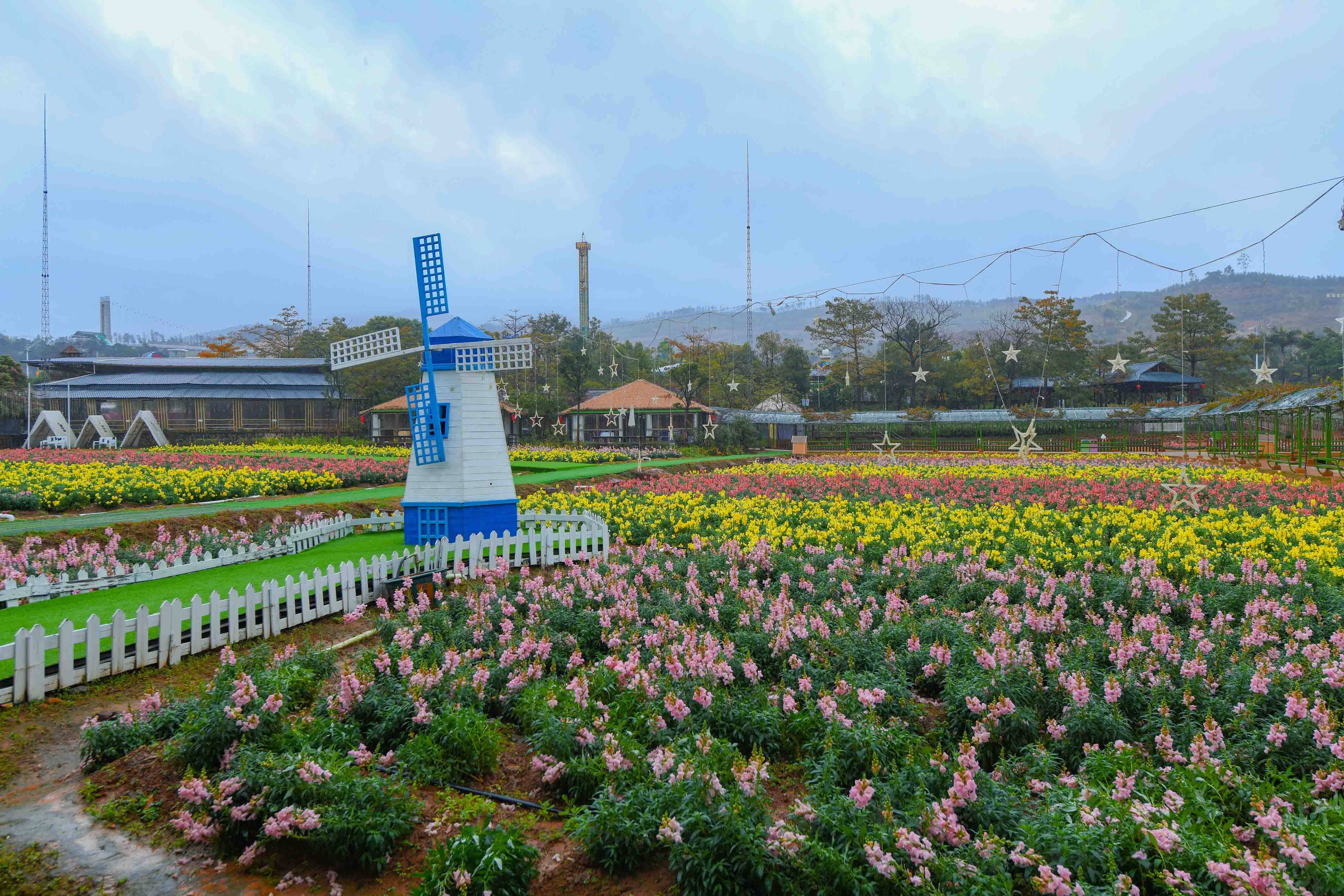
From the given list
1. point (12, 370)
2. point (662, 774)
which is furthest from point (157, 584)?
point (12, 370)

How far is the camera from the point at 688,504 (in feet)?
51.0

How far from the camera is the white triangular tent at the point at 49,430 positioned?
4103 cm

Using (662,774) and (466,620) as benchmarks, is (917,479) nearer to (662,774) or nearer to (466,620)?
(466,620)

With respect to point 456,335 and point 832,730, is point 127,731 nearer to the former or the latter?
point 832,730

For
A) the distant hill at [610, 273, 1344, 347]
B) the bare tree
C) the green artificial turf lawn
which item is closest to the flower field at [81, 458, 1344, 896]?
the green artificial turf lawn

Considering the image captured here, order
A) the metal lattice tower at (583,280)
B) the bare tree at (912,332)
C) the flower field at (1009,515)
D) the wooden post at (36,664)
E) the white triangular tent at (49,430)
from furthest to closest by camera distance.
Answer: the metal lattice tower at (583,280) < the bare tree at (912,332) < the white triangular tent at (49,430) < the flower field at (1009,515) < the wooden post at (36,664)

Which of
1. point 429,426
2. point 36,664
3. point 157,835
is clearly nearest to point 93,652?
point 36,664

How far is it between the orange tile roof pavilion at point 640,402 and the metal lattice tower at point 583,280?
39459 millimetres

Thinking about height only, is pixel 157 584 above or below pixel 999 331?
below

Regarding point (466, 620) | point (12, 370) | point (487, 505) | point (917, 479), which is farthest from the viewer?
A: point (12, 370)

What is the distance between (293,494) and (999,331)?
75.9 metres

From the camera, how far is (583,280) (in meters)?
97.4

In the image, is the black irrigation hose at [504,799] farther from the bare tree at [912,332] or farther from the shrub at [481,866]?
the bare tree at [912,332]

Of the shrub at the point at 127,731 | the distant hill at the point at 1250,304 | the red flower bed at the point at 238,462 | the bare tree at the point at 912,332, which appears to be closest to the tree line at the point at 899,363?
the bare tree at the point at 912,332
